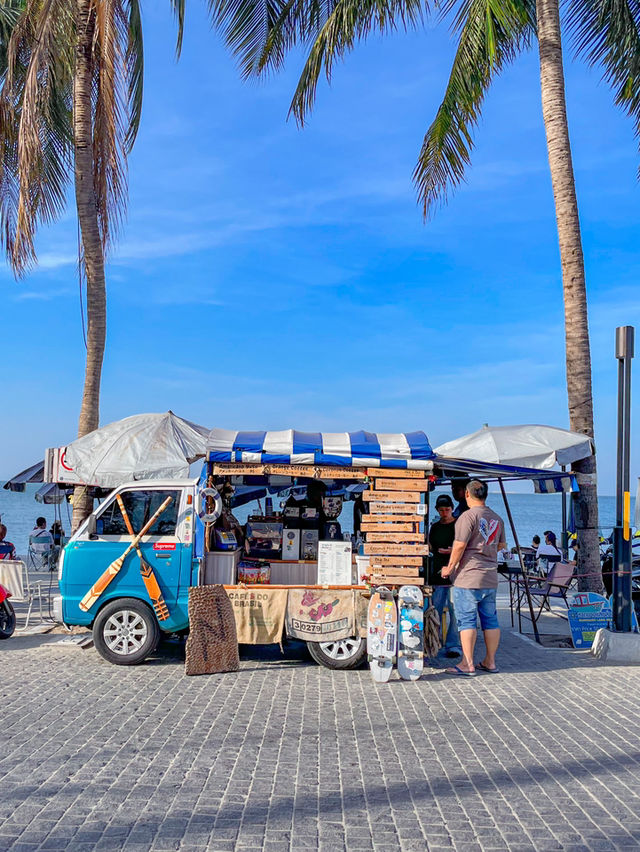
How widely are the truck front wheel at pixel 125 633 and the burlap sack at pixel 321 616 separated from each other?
1.58 metres

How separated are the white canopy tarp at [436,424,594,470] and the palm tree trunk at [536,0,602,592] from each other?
1.00 m

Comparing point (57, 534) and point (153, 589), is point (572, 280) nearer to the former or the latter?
point (153, 589)

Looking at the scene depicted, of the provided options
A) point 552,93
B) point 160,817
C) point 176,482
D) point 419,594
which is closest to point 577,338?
point 552,93

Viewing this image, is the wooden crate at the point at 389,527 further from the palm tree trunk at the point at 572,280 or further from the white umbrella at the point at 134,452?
the palm tree trunk at the point at 572,280

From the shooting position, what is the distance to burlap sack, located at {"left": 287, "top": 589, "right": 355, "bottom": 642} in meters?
8.96

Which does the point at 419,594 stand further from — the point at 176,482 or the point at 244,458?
the point at 176,482

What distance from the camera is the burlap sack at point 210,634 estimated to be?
8.64 m

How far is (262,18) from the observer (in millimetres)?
14477

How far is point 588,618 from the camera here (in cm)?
1061

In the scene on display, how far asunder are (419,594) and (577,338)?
15.6 feet

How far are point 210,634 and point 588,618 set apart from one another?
515 cm

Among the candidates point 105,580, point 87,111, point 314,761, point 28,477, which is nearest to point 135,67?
point 87,111

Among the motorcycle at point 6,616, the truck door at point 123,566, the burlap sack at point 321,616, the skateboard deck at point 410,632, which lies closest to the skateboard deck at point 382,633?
the skateboard deck at point 410,632

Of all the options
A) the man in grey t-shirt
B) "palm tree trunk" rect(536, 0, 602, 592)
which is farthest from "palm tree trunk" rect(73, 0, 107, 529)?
"palm tree trunk" rect(536, 0, 602, 592)
